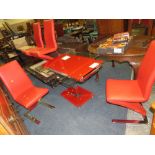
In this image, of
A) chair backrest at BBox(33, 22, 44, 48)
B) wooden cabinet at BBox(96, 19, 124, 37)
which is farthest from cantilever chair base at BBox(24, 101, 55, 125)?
wooden cabinet at BBox(96, 19, 124, 37)

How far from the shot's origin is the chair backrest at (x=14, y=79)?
6.87 ft

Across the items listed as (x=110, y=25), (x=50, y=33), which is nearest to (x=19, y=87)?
(x=50, y=33)

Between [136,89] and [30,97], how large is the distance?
146cm

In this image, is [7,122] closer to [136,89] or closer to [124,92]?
[124,92]

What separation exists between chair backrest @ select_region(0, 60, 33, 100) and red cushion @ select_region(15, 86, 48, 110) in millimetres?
88

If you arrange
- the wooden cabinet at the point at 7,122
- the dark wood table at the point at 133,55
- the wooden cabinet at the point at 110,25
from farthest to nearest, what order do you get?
the wooden cabinet at the point at 110,25, the dark wood table at the point at 133,55, the wooden cabinet at the point at 7,122

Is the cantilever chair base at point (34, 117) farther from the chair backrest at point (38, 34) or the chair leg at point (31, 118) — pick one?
the chair backrest at point (38, 34)

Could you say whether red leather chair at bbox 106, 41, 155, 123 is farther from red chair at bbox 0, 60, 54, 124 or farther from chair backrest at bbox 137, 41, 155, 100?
red chair at bbox 0, 60, 54, 124

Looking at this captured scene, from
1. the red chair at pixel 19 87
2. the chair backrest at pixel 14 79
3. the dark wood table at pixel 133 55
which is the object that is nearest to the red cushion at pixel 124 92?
the dark wood table at pixel 133 55

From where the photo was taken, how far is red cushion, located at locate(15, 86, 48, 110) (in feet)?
6.68

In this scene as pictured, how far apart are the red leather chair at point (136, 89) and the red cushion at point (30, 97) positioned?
100 centimetres

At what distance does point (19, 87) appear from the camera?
2264 mm

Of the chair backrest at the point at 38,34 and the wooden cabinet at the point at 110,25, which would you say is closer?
the chair backrest at the point at 38,34
